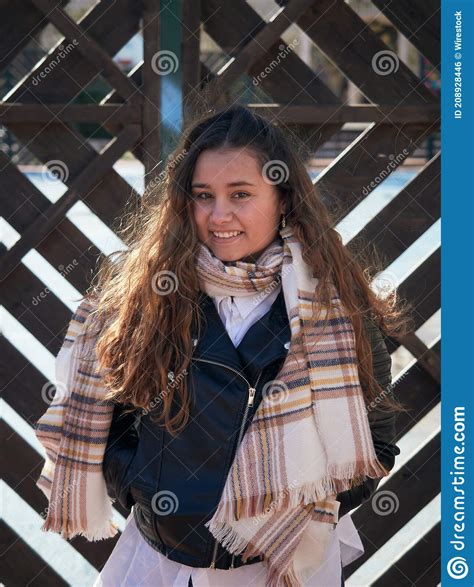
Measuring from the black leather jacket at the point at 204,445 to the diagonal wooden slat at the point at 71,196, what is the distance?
34.1 inches

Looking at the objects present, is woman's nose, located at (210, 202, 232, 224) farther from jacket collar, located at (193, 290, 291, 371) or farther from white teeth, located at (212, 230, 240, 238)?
Answer: jacket collar, located at (193, 290, 291, 371)

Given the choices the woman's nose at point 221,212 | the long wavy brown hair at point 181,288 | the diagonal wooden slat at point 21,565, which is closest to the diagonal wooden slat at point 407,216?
the long wavy brown hair at point 181,288

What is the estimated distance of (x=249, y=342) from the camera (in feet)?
6.00

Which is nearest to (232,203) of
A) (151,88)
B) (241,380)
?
(241,380)

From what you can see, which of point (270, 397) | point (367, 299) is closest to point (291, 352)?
point (270, 397)

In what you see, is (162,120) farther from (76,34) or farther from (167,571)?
(167,571)

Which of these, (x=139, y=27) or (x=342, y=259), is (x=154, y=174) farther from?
(x=342, y=259)

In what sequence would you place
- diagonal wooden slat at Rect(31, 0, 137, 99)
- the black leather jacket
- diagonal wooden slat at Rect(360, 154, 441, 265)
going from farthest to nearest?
diagonal wooden slat at Rect(360, 154, 441, 265), diagonal wooden slat at Rect(31, 0, 137, 99), the black leather jacket

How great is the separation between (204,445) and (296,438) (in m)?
0.18

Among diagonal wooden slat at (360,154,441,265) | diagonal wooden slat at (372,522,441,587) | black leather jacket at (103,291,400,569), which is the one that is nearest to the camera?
black leather jacket at (103,291,400,569)

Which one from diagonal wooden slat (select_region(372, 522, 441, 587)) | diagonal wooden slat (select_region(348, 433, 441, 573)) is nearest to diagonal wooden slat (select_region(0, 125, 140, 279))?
diagonal wooden slat (select_region(348, 433, 441, 573))

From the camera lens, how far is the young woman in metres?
1.81

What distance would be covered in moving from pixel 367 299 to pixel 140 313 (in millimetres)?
465

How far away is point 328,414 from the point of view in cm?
184
